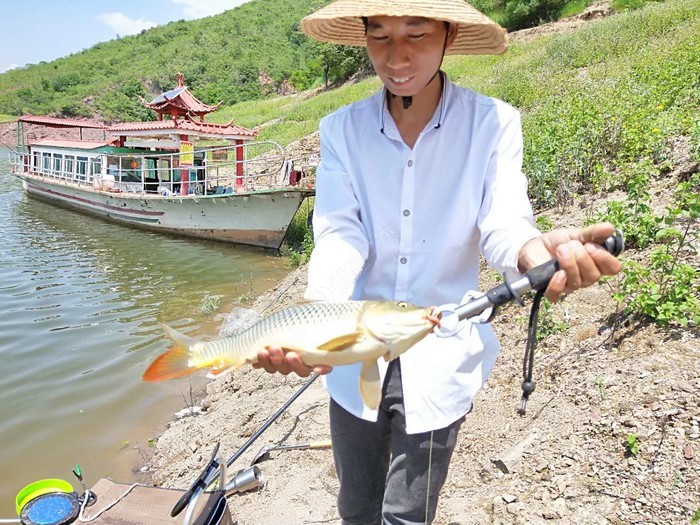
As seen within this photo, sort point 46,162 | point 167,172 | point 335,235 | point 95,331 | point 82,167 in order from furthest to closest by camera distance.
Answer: point 46,162 → point 82,167 → point 167,172 → point 95,331 → point 335,235

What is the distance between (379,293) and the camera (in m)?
2.04

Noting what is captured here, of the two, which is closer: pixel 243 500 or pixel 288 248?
pixel 243 500

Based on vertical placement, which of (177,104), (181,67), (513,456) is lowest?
(513,456)

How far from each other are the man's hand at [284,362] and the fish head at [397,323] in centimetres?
26

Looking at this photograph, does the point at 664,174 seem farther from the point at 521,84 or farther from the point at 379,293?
the point at 521,84

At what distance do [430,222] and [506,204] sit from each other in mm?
277

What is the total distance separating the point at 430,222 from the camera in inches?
75.2

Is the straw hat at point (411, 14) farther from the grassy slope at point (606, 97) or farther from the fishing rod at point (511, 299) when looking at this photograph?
the grassy slope at point (606, 97)

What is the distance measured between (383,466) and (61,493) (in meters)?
1.81

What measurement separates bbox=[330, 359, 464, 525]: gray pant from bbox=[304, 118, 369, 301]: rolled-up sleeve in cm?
39

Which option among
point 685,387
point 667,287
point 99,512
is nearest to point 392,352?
point 685,387

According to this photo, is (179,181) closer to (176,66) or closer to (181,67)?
(181,67)

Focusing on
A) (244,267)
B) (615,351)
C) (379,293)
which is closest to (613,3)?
Answer: (244,267)

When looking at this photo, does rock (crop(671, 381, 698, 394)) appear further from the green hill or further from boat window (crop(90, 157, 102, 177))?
the green hill
